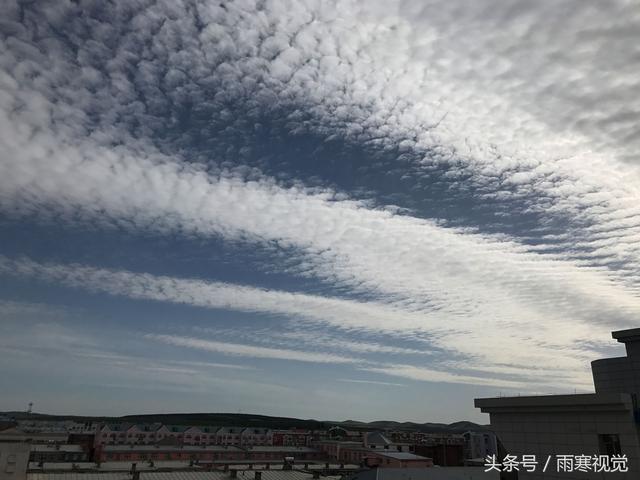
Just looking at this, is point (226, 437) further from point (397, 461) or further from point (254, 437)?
point (397, 461)

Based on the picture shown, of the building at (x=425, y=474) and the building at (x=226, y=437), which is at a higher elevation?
the building at (x=425, y=474)

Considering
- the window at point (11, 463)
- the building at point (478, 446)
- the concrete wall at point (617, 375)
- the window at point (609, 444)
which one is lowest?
the building at point (478, 446)

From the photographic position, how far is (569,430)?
28.2m

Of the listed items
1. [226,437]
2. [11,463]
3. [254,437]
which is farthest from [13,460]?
[254,437]

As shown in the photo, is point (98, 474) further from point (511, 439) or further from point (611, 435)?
point (611, 435)

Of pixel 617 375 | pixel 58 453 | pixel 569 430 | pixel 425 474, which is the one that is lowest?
pixel 58 453

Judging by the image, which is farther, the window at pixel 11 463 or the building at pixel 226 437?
the building at pixel 226 437

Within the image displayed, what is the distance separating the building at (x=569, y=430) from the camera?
26.0m

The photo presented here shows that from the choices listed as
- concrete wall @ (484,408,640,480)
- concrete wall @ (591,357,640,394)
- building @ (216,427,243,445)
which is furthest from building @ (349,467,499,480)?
building @ (216,427,243,445)

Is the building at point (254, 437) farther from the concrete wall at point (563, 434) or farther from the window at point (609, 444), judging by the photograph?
the window at point (609, 444)

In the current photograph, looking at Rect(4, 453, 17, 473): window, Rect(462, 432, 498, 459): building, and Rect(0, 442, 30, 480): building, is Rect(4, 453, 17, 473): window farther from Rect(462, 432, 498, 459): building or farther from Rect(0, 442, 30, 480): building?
Rect(462, 432, 498, 459): building

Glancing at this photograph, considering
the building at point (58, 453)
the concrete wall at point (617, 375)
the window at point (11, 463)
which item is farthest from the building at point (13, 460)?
the concrete wall at point (617, 375)

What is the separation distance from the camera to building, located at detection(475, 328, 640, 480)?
2595 centimetres

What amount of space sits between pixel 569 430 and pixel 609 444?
2107 millimetres
